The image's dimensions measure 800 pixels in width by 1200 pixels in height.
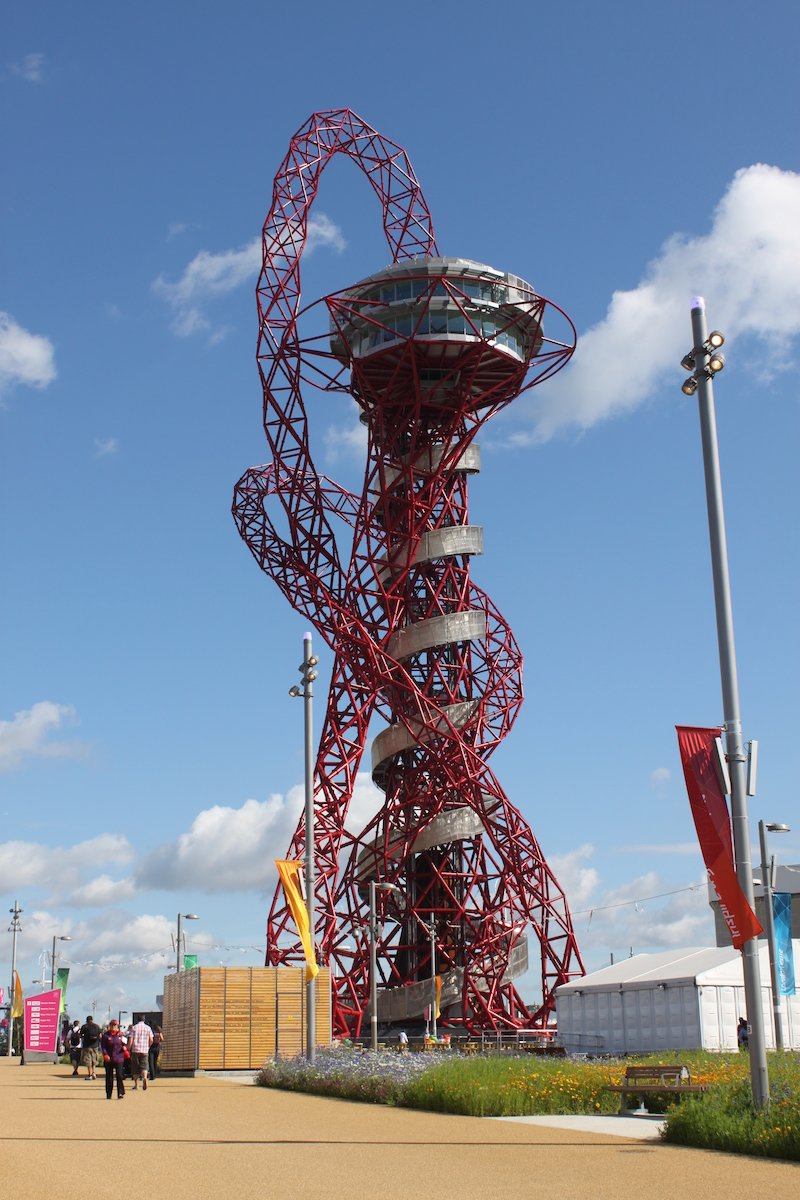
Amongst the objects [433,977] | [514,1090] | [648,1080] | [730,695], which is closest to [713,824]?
[730,695]

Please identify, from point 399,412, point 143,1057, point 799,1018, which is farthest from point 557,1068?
point 399,412

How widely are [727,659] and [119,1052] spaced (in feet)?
49.3

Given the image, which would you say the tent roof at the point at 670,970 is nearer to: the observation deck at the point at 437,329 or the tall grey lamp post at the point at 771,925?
the tall grey lamp post at the point at 771,925

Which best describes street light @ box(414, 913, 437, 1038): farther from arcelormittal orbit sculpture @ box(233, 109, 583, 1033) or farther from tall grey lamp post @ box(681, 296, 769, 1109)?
tall grey lamp post @ box(681, 296, 769, 1109)

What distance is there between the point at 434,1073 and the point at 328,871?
28.8 m

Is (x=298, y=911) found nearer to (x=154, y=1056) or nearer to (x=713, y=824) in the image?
(x=154, y=1056)

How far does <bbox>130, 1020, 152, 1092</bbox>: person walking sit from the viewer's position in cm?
2919

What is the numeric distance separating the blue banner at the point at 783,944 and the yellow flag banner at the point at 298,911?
1032 cm

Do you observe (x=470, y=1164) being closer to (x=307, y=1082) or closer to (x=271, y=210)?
(x=307, y=1082)

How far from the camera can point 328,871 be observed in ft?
164

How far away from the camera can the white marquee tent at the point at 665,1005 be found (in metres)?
35.1

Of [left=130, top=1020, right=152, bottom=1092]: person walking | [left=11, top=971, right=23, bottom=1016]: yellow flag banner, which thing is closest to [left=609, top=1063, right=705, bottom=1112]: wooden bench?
[left=130, top=1020, right=152, bottom=1092]: person walking

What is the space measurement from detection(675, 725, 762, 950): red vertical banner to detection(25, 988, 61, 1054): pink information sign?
118ft

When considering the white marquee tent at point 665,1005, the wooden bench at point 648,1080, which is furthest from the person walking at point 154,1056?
the wooden bench at point 648,1080
